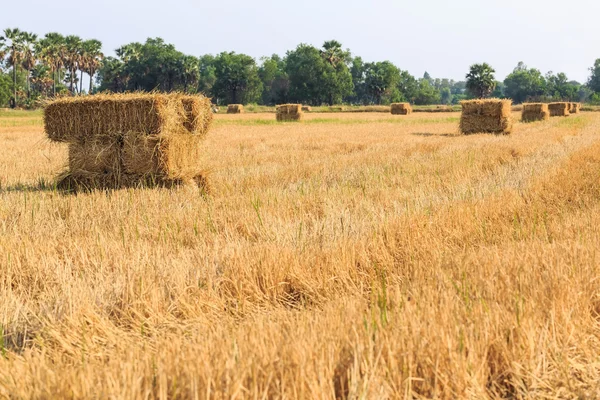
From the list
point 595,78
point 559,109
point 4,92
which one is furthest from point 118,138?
point 595,78

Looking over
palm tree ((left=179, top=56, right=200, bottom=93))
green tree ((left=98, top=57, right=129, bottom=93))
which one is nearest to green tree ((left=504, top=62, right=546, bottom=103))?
palm tree ((left=179, top=56, right=200, bottom=93))

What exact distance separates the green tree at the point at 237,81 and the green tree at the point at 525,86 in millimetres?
72040

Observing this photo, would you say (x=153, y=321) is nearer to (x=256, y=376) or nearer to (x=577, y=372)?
(x=256, y=376)

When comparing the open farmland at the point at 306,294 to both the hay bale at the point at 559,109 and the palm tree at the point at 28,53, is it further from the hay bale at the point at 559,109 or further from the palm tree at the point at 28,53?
the palm tree at the point at 28,53

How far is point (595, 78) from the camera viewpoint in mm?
175625

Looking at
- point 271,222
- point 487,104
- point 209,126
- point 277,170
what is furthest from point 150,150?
point 487,104

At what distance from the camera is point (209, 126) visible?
10.7m

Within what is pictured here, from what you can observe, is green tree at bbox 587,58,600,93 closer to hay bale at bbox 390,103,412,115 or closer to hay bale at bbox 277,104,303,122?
hay bale at bbox 390,103,412,115

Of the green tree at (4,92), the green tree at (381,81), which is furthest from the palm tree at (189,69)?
the green tree at (381,81)

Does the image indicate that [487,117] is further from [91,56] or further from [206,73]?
[206,73]

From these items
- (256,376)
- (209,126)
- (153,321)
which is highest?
(209,126)

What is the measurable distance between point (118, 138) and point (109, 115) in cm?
37

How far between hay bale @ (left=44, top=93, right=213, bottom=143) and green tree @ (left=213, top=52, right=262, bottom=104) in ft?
313

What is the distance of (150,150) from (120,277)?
18.1 ft
